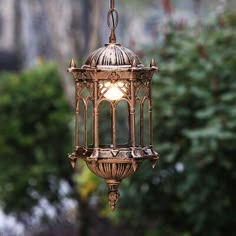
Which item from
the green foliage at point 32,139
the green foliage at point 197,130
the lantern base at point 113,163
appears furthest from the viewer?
the green foliage at point 32,139

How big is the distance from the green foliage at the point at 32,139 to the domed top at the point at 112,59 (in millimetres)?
6386

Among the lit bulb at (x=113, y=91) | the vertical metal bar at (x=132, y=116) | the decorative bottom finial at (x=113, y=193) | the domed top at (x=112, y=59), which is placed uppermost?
the domed top at (x=112, y=59)

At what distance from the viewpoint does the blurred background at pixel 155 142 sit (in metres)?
7.33

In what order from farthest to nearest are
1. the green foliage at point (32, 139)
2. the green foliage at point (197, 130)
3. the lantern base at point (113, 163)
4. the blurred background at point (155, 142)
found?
1. the green foliage at point (32, 139)
2. the blurred background at point (155, 142)
3. the green foliage at point (197, 130)
4. the lantern base at point (113, 163)

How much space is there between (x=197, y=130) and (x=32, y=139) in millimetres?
3614

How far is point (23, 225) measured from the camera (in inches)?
429

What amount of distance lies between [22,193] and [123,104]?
2.67 m

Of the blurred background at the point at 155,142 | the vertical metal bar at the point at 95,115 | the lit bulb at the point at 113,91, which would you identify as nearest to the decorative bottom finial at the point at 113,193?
the vertical metal bar at the point at 95,115

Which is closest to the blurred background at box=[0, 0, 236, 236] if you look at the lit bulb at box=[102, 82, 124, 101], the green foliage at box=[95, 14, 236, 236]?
the green foliage at box=[95, 14, 236, 236]

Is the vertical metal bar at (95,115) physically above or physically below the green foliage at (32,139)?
below

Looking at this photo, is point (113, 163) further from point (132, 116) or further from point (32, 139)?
point (32, 139)

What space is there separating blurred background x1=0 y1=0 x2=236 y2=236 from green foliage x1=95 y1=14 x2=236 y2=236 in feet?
0.03

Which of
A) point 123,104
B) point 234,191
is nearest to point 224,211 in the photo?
point 234,191

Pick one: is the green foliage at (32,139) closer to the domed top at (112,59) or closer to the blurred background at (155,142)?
the blurred background at (155,142)
